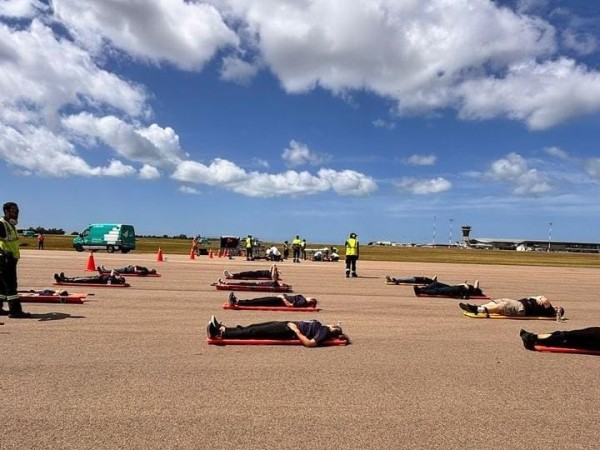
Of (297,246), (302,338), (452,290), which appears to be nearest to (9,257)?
(302,338)

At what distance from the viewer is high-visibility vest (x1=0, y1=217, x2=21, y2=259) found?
9484mm

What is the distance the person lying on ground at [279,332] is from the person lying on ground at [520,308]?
526 centimetres

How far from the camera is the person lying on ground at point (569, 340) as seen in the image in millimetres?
8164

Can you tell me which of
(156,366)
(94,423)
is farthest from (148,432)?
(156,366)

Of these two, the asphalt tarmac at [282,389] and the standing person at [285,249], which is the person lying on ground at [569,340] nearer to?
the asphalt tarmac at [282,389]

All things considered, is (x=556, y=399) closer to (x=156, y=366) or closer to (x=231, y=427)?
(x=231, y=427)

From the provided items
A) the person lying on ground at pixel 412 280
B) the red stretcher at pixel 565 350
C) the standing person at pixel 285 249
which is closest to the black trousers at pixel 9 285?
the red stretcher at pixel 565 350

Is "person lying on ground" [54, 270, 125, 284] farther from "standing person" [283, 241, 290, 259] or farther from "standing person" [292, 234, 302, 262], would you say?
"standing person" [283, 241, 290, 259]

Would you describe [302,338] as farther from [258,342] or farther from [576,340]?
[576,340]

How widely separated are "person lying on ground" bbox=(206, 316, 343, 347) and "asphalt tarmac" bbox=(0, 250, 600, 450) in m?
0.22

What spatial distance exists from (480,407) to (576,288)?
18.8m

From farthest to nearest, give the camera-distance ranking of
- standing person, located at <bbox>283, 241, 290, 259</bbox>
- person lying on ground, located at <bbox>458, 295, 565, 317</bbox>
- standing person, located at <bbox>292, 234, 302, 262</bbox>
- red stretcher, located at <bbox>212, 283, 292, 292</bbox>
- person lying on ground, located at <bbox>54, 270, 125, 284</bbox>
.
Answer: standing person, located at <bbox>283, 241, 290, 259</bbox> < standing person, located at <bbox>292, 234, 302, 262</bbox> < red stretcher, located at <bbox>212, 283, 292, 292</bbox> < person lying on ground, located at <bbox>54, 270, 125, 284</bbox> < person lying on ground, located at <bbox>458, 295, 565, 317</bbox>

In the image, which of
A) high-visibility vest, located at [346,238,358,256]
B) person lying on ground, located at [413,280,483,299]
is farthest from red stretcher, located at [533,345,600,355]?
high-visibility vest, located at [346,238,358,256]

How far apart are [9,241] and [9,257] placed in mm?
296
